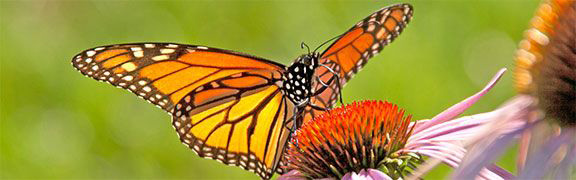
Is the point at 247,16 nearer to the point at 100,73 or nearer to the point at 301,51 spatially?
the point at 301,51

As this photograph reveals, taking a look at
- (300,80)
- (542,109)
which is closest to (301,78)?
(300,80)

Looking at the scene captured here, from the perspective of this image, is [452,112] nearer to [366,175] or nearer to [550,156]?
[366,175]

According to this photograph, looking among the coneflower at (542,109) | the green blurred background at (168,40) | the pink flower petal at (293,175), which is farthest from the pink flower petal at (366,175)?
the green blurred background at (168,40)

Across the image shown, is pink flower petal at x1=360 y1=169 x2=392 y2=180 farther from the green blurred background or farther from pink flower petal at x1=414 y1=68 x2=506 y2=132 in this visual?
the green blurred background

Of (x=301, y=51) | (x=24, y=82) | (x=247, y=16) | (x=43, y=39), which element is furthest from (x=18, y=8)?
(x=301, y=51)

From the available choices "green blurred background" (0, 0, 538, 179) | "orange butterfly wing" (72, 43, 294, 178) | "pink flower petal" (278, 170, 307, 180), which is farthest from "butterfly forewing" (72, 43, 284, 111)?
"green blurred background" (0, 0, 538, 179)

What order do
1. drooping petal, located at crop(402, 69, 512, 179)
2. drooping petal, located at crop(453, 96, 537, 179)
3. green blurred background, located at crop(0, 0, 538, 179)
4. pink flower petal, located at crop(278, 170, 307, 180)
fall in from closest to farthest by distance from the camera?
drooping petal, located at crop(453, 96, 537, 179), drooping petal, located at crop(402, 69, 512, 179), pink flower petal, located at crop(278, 170, 307, 180), green blurred background, located at crop(0, 0, 538, 179)
